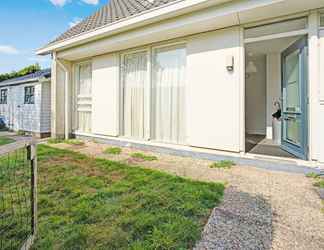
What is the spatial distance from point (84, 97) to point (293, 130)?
22.1ft

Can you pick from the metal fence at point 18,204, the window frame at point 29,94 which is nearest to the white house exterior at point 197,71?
the window frame at point 29,94

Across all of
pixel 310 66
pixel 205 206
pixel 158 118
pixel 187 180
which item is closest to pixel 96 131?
pixel 158 118

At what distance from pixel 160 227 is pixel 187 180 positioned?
1532mm

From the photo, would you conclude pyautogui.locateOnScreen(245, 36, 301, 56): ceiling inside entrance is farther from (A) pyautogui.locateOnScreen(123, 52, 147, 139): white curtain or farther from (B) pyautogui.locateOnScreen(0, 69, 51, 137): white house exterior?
(B) pyautogui.locateOnScreen(0, 69, 51, 137): white house exterior

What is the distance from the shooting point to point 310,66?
4.05 m

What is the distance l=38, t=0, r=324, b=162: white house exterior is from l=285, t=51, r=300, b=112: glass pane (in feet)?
0.07

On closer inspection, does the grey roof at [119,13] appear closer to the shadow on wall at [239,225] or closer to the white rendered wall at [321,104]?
the white rendered wall at [321,104]

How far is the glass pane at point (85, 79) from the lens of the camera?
26.5 ft

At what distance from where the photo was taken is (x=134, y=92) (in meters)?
6.61

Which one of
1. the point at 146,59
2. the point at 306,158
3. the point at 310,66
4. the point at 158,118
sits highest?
the point at 146,59

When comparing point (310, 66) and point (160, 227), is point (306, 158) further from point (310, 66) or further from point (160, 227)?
point (160, 227)

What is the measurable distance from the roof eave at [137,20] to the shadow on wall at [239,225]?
11.9ft

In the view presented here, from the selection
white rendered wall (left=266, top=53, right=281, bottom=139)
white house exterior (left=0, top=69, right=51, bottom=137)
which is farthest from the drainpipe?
white rendered wall (left=266, top=53, right=281, bottom=139)

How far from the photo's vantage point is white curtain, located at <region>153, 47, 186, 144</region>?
572 centimetres
